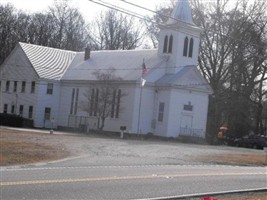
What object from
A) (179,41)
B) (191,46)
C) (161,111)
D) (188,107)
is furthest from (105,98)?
(191,46)

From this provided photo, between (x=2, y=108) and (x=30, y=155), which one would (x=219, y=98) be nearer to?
(x=2, y=108)

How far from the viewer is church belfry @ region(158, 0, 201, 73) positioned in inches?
2066

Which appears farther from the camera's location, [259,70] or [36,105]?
[259,70]

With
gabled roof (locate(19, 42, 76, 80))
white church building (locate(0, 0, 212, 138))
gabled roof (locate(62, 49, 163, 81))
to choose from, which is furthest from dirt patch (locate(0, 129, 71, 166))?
gabled roof (locate(19, 42, 76, 80))

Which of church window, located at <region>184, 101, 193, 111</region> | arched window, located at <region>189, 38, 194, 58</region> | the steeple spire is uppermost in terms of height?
the steeple spire

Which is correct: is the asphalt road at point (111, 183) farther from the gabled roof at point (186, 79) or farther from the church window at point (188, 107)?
the church window at point (188, 107)

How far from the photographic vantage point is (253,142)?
2340 inches

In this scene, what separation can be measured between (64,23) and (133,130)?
41845 mm

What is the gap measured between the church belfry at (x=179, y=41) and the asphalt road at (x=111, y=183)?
112 feet

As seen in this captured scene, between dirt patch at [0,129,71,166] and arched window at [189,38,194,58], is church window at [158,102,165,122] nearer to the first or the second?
arched window at [189,38,194,58]

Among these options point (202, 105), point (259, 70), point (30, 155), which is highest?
point (259, 70)

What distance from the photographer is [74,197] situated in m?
11.6

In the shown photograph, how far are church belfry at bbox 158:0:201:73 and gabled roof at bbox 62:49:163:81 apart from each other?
1.20 metres

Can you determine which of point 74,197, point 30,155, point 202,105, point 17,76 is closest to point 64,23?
point 17,76
